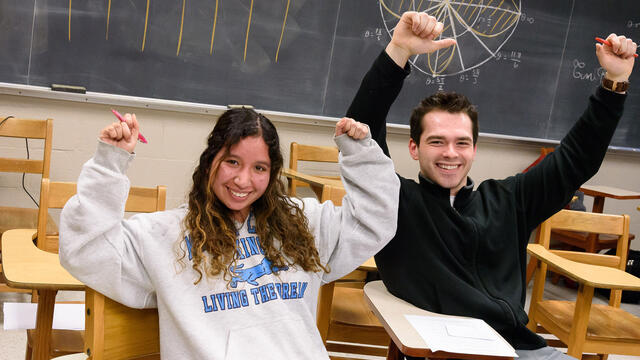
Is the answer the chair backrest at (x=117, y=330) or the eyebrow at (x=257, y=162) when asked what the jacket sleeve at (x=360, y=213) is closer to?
the eyebrow at (x=257, y=162)

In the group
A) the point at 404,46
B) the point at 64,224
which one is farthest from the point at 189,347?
the point at 404,46

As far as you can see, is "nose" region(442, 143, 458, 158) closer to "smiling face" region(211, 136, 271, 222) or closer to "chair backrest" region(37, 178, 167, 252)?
"smiling face" region(211, 136, 271, 222)

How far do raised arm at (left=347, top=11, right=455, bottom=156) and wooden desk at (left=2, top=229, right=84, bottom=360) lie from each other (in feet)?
2.77

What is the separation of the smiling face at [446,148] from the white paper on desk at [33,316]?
1.14 m

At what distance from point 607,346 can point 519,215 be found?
2.78 ft

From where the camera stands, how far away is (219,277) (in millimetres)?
1241

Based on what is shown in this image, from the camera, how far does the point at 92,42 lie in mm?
3141

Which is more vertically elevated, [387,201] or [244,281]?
[387,201]

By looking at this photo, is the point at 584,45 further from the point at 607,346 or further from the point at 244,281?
the point at 244,281

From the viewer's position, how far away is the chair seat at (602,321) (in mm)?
2176

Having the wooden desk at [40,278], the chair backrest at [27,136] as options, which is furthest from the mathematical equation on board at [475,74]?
the wooden desk at [40,278]

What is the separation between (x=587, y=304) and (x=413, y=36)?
1271 mm

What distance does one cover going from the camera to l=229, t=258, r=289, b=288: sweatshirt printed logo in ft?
4.13

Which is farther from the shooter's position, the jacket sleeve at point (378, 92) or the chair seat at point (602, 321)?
the chair seat at point (602, 321)
